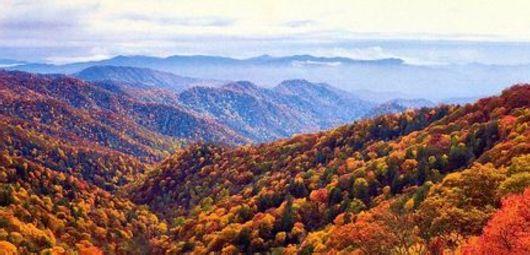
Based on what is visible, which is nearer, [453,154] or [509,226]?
[509,226]

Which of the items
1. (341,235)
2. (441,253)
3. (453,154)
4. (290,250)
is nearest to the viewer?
(441,253)

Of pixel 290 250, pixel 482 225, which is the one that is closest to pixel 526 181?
pixel 482 225

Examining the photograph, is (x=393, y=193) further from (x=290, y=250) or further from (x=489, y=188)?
(x=489, y=188)

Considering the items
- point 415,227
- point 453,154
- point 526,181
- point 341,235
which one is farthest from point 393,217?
point 453,154

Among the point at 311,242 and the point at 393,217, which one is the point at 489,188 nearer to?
the point at 393,217

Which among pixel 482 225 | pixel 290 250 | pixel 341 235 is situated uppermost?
pixel 482 225

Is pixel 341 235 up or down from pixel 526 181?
down

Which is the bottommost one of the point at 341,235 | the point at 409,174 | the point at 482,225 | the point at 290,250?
the point at 290,250

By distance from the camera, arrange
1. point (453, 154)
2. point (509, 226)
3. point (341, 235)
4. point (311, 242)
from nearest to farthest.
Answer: point (509, 226) → point (341, 235) → point (311, 242) → point (453, 154)

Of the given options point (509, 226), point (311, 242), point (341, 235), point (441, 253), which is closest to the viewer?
point (509, 226)
